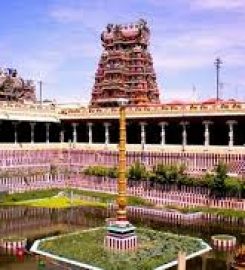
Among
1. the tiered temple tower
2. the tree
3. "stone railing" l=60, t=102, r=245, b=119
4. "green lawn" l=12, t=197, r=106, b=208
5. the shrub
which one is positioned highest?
the tiered temple tower

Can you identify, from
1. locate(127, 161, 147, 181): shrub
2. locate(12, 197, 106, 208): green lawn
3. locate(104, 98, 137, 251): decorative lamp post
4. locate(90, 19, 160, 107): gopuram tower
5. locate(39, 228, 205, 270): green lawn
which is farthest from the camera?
locate(90, 19, 160, 107): gopuram tower

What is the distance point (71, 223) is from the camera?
4100 cm

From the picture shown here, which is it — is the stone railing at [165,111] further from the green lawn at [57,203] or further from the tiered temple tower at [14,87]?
the tiered temple tower at [14,87]

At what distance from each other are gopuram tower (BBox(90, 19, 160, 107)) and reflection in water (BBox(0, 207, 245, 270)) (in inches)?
984

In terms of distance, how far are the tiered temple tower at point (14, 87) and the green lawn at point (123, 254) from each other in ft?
179

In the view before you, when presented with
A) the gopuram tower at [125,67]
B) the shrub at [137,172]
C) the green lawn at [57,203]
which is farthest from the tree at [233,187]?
the gopuram tower at [125,67]

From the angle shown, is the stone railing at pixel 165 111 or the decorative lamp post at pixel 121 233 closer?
the decorative lamp post at pixel 121 233

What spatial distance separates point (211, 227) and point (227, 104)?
44.5 feet

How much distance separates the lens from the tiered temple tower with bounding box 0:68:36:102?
85000 mm

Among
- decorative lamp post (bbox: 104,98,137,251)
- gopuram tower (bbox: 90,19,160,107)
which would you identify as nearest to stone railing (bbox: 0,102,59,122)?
gopuram tower (bbox: 90,19,160,107)

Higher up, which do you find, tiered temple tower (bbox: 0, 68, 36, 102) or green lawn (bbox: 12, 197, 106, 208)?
tiered temple tower (bbox: 0, 68, 36, 102)

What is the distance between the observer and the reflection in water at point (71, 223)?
122ft

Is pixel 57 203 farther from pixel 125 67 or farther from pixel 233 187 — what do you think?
pixel 125 67

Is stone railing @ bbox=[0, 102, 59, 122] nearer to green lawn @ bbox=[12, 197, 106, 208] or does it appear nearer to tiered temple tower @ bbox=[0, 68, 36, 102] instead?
green lawn @ bbox=[12, 197, 106, 208]
